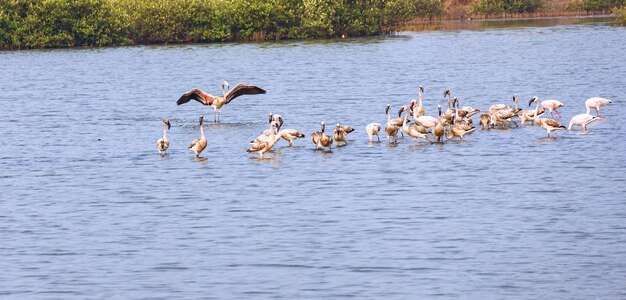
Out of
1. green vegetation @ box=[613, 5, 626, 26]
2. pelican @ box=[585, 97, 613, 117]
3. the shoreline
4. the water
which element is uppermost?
pelican @ box=[585, 97, 613, 117]

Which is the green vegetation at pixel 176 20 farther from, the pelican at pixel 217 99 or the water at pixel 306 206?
the pelican at pixel 217 99

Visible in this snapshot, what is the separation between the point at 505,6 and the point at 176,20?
3704 cm

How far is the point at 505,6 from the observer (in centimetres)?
10700

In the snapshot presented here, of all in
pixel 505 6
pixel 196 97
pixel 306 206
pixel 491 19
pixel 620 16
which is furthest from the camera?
pixel 491 19

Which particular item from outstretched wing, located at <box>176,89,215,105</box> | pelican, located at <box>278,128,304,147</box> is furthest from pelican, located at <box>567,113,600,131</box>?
outstretched wing, located at <box>176,89,215,105</box>

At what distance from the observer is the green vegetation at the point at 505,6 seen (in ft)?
350

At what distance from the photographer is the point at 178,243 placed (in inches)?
702

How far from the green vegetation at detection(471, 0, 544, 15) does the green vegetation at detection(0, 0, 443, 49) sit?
77.5 feet

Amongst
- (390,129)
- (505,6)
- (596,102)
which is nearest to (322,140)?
(390,129)

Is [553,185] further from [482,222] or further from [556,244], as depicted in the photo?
[556,244]

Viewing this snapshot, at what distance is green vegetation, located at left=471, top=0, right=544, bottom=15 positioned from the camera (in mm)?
106688

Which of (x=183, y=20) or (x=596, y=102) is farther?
(x=183, y=20)

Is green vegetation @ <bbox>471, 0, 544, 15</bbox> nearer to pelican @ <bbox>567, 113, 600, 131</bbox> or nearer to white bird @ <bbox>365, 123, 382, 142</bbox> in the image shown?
pelican @ <bbox>567, 113, 600, 131</bbox>

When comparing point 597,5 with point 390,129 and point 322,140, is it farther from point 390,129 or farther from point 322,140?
point 322,140
